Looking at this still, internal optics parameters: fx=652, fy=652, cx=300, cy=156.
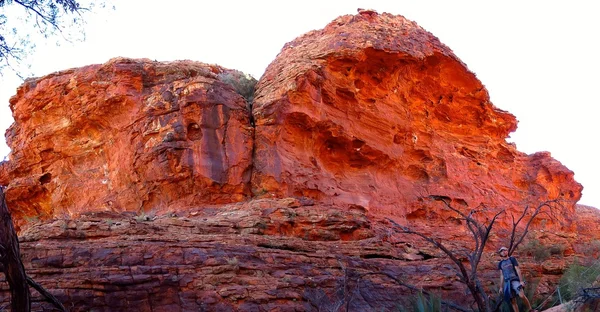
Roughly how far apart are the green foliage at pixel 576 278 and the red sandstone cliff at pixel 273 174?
0.50 metres

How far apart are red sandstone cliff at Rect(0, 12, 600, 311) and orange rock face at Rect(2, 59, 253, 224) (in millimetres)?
44

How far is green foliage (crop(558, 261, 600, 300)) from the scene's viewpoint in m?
13.8

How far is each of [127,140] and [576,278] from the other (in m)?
11.8

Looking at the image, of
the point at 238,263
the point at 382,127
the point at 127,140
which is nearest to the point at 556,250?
the point at 382,127

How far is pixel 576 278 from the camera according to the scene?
14312 millimetres

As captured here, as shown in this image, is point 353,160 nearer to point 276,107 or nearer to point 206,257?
point 276,107

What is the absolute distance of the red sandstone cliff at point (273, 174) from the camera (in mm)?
12062

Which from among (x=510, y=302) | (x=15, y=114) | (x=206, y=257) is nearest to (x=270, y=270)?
(x=206, y=257)

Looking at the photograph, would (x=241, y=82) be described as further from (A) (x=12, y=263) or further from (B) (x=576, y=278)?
(A) (x=12, y=263)

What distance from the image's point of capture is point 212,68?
68.8ft

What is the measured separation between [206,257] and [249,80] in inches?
365

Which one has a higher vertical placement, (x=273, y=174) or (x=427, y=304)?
(x=273, y=174)

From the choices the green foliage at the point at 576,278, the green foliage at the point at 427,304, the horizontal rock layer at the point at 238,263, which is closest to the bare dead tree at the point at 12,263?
the horizontal rock layer at the point at 238,263

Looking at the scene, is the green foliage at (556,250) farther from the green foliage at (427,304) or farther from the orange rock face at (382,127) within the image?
the green foliage at (427,304)
